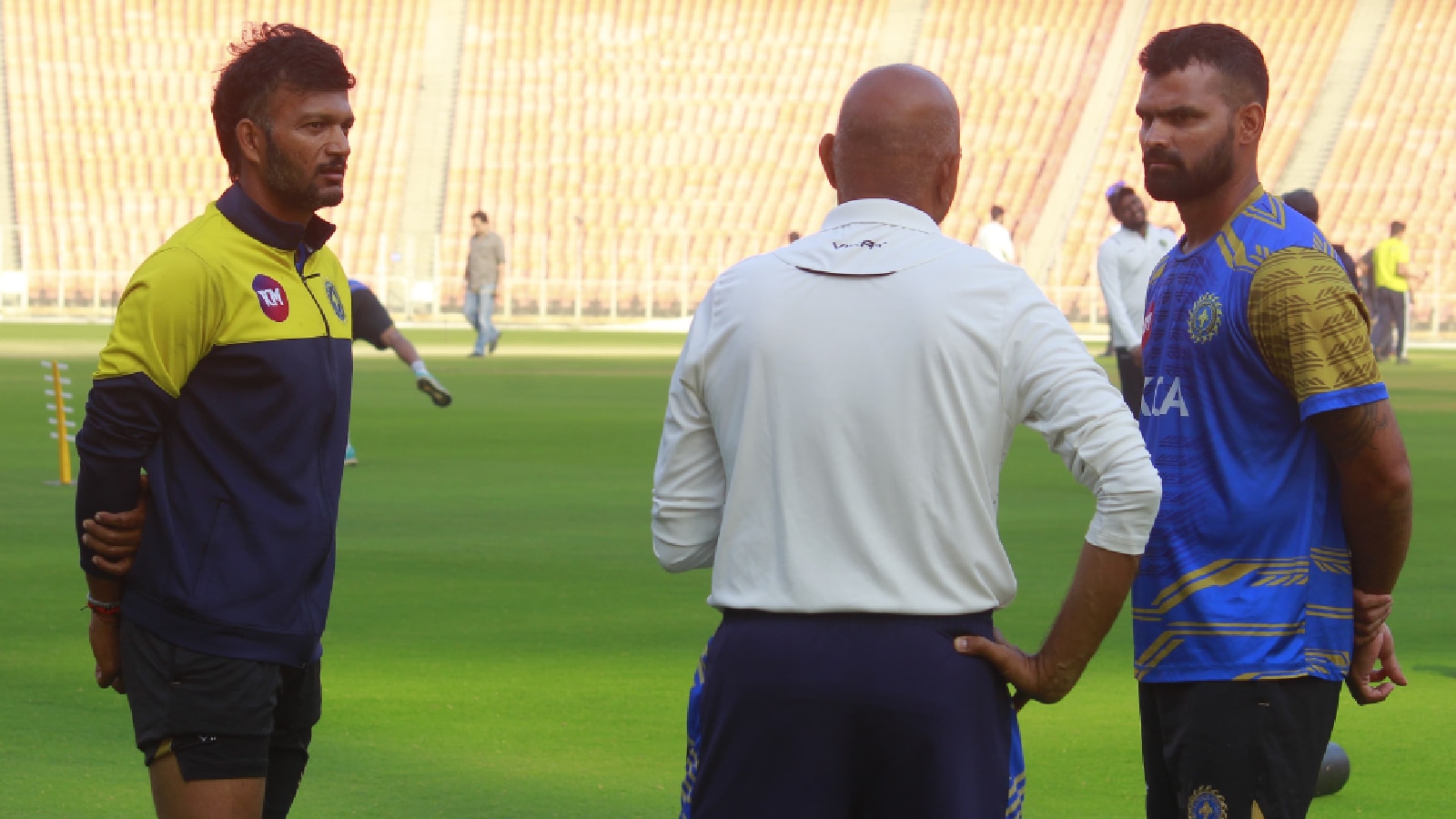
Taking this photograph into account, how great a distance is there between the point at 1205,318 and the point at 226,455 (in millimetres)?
1894

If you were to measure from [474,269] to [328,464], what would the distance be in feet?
94.9

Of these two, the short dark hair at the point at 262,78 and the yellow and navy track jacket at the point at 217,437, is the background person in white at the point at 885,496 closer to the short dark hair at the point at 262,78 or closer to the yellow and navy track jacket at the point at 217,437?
the yellow and navy track jacket at the point at 217,437

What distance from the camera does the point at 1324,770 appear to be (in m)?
6.45

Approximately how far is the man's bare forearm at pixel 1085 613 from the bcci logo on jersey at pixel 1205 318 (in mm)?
746

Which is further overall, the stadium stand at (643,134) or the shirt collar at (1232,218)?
the stadium stand at (643,134)

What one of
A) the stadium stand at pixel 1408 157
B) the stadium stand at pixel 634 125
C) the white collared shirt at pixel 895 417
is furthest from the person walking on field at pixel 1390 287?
the white collared shirt at pixel 895 417

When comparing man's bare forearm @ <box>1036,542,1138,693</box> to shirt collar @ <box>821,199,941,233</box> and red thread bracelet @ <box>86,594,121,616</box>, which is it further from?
red thread bracelet @ <box>86,594,121,616</box>

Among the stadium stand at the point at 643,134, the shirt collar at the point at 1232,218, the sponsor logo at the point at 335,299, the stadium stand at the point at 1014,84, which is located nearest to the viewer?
the shirt collar at the point at 1232,218

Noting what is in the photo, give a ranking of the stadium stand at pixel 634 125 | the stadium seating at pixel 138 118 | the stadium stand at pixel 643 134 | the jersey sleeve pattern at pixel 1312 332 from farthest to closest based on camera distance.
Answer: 1. the stadium seating at pixel 138 118
2. the stadium stand at pixel 643 134
3. the stadium stand at pixel 634 125
4. the jersey sleeve pattern at pixel 1312 332

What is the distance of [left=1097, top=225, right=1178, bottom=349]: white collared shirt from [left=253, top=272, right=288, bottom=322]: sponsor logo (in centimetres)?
1168

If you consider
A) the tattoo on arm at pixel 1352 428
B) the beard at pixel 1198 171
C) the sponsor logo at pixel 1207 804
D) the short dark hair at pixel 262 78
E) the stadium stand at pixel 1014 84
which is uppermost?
the beard at pixel 1198 171

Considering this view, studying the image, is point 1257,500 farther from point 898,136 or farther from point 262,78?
point 262,78

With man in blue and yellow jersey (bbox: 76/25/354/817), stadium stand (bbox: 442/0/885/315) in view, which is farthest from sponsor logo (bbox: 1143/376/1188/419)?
stadium stand (bbox: 442/0/885/315)

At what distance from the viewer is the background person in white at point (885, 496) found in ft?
10.6
